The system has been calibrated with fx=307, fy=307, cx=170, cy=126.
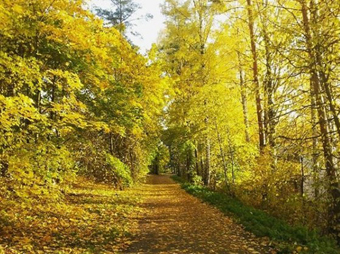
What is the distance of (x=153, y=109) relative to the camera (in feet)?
58.4

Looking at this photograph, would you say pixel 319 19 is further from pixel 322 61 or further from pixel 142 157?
pixel 142 157

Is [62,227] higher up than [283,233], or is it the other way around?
[62,227]

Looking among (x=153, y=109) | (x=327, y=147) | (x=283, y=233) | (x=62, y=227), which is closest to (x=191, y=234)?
(x=283, y=233)

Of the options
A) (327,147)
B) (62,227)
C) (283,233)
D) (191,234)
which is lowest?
(191,234)

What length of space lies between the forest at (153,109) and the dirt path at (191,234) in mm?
782

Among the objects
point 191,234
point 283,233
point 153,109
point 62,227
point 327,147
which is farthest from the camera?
point 153,109

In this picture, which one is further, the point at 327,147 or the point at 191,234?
the point at 191,234

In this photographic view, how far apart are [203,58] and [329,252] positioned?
1239 cm

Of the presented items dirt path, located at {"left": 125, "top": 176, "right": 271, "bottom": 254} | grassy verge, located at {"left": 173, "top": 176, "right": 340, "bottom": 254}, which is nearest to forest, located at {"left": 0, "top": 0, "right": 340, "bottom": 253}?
grassy verge, located at {"left": 173, "top": 176, "right": 340, "bottom": 254}

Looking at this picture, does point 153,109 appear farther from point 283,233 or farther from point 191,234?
point 283,233

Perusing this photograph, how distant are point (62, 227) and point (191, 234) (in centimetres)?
319

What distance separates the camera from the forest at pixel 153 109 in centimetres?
610

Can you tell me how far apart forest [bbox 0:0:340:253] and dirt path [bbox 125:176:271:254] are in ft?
2.57

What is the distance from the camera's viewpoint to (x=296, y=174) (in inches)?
309
